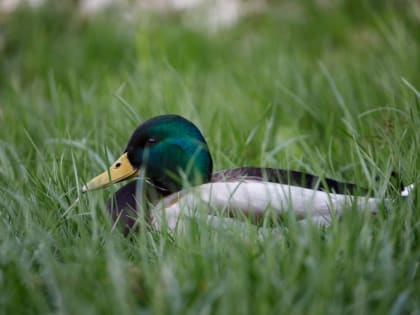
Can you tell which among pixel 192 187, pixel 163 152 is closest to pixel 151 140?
pixel 163 152

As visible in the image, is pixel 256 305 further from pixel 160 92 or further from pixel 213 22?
pixel 213 22

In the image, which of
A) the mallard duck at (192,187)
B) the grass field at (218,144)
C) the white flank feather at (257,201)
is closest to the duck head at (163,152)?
the mallard duck at (192,187)

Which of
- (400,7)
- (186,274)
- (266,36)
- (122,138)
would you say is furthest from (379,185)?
(400,7)

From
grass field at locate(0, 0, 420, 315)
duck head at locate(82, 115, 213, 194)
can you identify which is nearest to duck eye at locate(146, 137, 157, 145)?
duck head at locate(82, 115, 213, 194)

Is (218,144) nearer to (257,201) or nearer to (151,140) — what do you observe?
(151,140)

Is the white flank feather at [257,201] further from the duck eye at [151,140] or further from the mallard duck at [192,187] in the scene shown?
the duck eye at [151,140]

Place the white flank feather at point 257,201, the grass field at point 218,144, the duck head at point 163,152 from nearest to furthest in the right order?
1. the grass field at point 218,144
2. the white flank feather at point 257,201
3. the duck head at point 163,152

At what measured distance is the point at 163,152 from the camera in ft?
9.39

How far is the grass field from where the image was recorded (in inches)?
74.3

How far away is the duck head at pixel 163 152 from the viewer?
9.33 feet

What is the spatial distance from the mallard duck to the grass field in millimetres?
95

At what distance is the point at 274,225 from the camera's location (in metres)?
2.38

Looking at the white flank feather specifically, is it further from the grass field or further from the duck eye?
the duck eye

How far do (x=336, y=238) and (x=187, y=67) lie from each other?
8.95 feet
